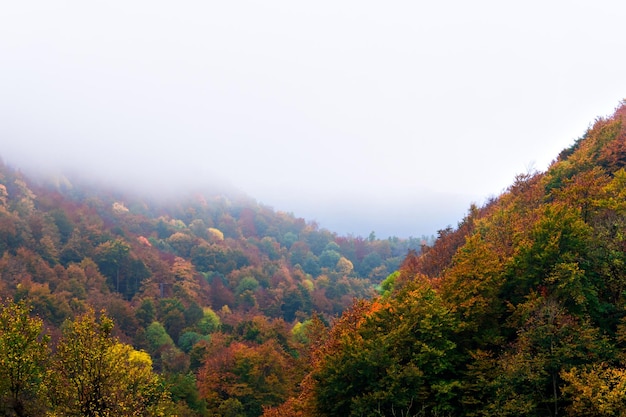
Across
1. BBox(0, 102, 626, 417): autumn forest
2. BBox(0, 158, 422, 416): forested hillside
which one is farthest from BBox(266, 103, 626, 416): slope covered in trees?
BBox(0, 158, 422, 416): forested hillside

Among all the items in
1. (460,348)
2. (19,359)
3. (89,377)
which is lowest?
(89,377)

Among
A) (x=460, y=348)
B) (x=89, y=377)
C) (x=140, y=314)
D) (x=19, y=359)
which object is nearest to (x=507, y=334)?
(x=460, y=348)

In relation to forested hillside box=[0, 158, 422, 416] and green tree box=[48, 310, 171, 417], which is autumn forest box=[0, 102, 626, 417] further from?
forested hillside box=[0, 158, 422, 416]

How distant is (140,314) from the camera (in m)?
77.7

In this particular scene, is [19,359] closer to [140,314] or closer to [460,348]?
[460,348]

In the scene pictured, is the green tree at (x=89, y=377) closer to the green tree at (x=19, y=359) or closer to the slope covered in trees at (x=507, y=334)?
the green tree at (x=19, y=359)

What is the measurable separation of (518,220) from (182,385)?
2893 cm

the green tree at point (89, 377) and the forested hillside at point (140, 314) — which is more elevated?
the green tree at point (89, 377)

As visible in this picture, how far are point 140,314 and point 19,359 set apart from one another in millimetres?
61514

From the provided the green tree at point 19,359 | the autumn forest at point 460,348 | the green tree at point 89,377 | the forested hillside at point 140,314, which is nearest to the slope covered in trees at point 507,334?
the autumn forest at point 460,348

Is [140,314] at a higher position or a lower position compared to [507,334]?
lower

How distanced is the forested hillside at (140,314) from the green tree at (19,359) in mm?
50

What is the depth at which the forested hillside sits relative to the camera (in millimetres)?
19984

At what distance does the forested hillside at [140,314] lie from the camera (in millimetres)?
19984
